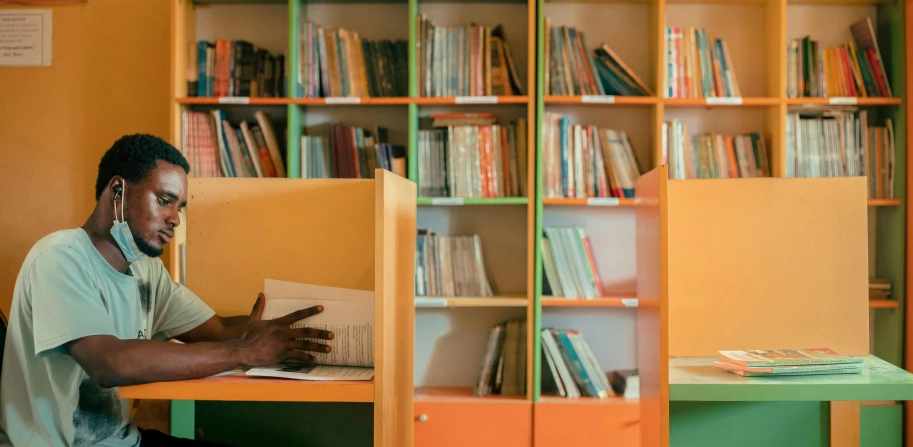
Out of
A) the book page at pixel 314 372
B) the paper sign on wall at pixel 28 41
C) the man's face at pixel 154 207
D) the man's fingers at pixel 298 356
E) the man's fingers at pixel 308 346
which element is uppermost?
the paper sign on wall at pixel 28 41

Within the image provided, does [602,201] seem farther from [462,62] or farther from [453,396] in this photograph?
[453,396]

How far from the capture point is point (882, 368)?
75.4 inches

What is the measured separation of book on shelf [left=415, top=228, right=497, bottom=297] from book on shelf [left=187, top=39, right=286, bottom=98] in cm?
88

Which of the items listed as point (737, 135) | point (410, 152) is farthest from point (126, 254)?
point (737, 135)

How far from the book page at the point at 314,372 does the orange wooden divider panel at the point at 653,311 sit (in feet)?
2.15

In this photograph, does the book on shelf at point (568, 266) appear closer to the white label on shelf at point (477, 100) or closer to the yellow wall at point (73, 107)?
the white label on shelf at point (477, 100)

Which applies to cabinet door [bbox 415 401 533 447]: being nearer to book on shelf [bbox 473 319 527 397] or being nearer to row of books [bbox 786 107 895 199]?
book on shelf [bbox 473 319 527 397]

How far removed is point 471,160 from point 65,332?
71.0 inches

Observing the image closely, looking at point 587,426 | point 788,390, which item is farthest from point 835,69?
point 788,390

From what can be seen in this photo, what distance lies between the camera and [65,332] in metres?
1.49

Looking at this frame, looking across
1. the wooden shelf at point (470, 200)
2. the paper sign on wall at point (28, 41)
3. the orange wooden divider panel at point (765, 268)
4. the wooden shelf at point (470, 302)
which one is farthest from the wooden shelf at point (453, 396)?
the paper sign on wall at point (28, 41)

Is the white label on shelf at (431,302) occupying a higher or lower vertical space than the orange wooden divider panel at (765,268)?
lower

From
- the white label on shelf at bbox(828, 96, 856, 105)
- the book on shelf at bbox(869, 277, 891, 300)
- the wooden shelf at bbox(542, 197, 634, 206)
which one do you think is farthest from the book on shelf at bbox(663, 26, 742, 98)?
the book on shelf at bbox(869, 277, 891, 300)

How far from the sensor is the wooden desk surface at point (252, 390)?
→ 1440 mm
